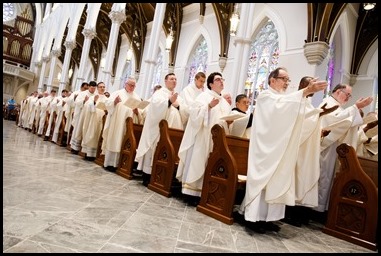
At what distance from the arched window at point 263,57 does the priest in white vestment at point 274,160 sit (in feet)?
26.8

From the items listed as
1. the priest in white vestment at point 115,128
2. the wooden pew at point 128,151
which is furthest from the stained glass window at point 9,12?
the wooden pew at point 128,151

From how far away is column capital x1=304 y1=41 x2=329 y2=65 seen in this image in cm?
899

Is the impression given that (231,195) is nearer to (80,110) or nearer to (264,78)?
(80,110)

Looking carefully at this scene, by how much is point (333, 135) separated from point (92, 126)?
16.0 feet

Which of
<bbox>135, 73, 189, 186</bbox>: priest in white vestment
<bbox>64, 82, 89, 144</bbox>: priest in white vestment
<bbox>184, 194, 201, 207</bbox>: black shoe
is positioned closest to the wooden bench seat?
<bbox>64, 82, 89, 144</bbox>: priest in white vestment

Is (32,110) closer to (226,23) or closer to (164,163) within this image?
(226,23)

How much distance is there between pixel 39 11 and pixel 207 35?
75.1 ft

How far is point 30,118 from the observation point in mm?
12906

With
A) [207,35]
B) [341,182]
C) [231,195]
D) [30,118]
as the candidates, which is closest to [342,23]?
[207,35]

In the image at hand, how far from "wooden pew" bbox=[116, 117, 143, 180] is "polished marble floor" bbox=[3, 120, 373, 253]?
2.56 feet

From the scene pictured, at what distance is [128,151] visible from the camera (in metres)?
5.17

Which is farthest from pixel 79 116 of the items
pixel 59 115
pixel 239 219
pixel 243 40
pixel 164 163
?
pixel 239 219

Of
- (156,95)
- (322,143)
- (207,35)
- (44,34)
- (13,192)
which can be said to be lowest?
(13,192)

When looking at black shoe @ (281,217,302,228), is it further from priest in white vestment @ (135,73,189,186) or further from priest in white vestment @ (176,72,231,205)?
priest in white vestment @ (135,73,189,186)
